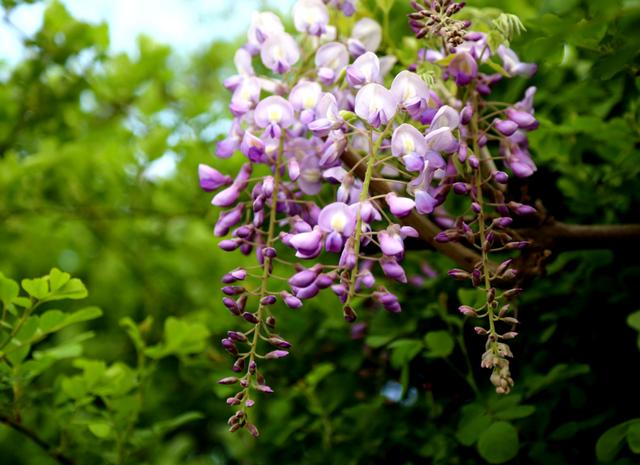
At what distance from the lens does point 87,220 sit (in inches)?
87.7

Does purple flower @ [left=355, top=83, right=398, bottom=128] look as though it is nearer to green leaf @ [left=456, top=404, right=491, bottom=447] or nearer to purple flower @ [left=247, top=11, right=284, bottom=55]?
purple flower @ [left=247, top=11, right=284, bottom=55]

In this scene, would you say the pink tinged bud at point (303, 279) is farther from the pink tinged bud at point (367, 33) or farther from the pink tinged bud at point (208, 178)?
the pink tinged bud at point (367, 33)

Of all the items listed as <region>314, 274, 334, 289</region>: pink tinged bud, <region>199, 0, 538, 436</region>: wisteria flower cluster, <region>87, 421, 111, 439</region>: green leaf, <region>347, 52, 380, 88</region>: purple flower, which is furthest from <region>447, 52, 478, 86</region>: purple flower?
<region>87, 421, 111, 439</region>: green leaf

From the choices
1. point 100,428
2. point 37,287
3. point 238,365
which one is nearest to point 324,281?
point 238,365

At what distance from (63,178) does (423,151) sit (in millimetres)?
1490

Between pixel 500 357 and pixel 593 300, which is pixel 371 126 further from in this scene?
pixel 593 300

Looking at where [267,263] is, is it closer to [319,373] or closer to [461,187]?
[461,187]

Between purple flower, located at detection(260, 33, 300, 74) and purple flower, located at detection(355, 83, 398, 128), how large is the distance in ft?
0.63

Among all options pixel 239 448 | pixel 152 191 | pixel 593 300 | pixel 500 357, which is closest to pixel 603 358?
pixel 593 300

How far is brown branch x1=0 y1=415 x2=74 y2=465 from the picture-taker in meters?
1.25

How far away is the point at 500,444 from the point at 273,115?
608 mm

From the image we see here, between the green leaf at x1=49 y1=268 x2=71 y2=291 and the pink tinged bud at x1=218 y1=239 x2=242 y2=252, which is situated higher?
the pink tinged bud at x1=218 y1=239 x2=242 y2=252

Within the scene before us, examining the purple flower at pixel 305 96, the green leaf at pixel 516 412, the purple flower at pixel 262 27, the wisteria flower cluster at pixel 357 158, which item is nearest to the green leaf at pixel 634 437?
the green leaf at pixel 516 412

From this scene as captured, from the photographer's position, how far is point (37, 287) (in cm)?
109
